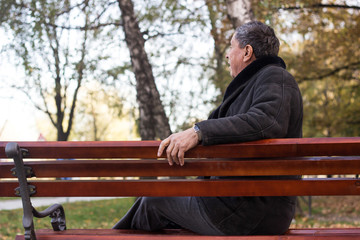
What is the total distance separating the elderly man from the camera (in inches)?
96.3

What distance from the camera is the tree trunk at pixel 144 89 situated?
31.3 feet

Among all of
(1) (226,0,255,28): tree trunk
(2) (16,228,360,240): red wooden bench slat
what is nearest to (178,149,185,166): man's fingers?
(2) (16,228,360,240): red wooden bench slat

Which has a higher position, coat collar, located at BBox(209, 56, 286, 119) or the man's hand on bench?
coat collar, located at BBox(209, 56, 286, 119)

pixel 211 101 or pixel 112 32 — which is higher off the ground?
pixel 112 32

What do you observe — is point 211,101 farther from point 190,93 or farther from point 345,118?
point 345,118

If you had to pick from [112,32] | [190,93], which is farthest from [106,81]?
[190,93]

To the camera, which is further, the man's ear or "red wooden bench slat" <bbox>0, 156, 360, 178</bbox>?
the man's ear

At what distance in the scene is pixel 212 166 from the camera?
241cm

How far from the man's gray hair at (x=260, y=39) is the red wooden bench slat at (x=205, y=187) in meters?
0.97

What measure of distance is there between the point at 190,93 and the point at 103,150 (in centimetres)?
1369

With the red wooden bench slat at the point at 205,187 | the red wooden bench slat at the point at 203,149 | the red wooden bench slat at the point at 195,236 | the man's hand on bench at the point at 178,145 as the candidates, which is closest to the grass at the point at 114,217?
the red wooden bench slat at the point at 195,236

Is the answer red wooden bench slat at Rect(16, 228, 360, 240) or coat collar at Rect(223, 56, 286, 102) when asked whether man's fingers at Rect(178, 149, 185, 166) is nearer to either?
red wooden bench slat at Rect(16, 228, 360, 240)

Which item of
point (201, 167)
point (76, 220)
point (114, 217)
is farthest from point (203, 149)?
point (114, 217)

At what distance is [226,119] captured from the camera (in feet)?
8.23
